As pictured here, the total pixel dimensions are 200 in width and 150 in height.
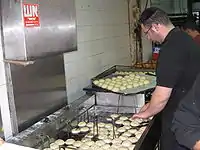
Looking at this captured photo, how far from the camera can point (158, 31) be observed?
1.99 metres

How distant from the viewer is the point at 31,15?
156cm

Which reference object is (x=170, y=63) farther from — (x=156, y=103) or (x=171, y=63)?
(x=156, y=103)

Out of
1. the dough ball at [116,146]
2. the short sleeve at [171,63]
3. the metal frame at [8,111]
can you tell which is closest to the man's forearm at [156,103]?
the short sleeve at [171,63]

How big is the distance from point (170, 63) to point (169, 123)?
1.69ft

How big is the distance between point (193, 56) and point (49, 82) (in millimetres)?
1084

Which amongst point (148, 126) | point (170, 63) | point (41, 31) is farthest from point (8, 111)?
point (170, 63)

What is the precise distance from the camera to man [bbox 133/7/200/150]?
Answer: 1.86 metres

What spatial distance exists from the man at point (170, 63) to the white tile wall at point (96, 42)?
2.67 feet

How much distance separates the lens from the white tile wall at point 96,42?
2640mm

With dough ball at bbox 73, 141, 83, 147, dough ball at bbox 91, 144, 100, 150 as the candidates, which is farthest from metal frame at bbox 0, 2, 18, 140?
dough ball at bbox 91, 144, 100, 150

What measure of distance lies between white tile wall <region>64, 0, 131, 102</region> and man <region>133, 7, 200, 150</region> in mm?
814

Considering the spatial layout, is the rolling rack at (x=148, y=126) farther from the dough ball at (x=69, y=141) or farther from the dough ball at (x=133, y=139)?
the dough ball at (x=69, y=141)

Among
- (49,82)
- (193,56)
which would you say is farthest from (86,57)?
(193,56)

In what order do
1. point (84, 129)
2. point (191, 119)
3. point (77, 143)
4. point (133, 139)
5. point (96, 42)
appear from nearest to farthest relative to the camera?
1. point (191, 119)
2. point (77, 143)
3. point (133, 139)
4. point (84, 129)
5. point (96, 42)
